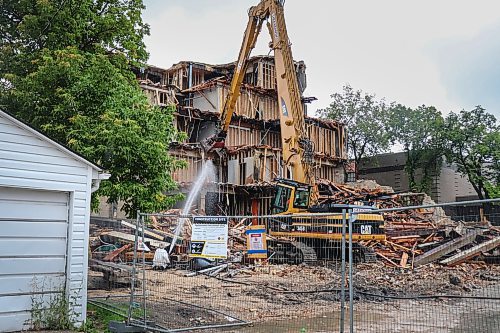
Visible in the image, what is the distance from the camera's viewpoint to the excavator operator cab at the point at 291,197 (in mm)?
16891

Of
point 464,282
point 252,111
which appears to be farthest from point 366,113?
point 464,282

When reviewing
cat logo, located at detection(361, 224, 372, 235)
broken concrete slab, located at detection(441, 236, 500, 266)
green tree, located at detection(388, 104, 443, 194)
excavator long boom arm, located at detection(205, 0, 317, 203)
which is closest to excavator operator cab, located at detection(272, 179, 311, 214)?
excavator long boom arm, located at detection(205, 0, 317, 203)

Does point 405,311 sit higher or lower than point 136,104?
lower

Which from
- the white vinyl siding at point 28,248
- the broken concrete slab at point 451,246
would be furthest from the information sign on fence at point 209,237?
the broken concrete slab at point 451,246

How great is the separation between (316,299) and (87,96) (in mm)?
7897

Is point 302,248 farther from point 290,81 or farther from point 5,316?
point 5,316

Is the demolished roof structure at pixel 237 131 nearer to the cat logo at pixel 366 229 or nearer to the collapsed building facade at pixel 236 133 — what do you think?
the collapsed building facade at pixel 236 133

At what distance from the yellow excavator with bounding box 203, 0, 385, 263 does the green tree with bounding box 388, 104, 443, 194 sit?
22471 mm

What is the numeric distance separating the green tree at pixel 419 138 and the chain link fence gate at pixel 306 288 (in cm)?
2603

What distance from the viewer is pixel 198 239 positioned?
8375 mm

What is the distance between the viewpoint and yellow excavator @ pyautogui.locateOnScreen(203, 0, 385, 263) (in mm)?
14844

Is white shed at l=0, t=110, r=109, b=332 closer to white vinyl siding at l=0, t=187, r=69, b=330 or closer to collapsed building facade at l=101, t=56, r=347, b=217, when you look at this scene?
white vinyl siding at l=0, t=187, r=69, b=330

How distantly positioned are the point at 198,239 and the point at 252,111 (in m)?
25.8

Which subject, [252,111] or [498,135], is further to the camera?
[498,135]
